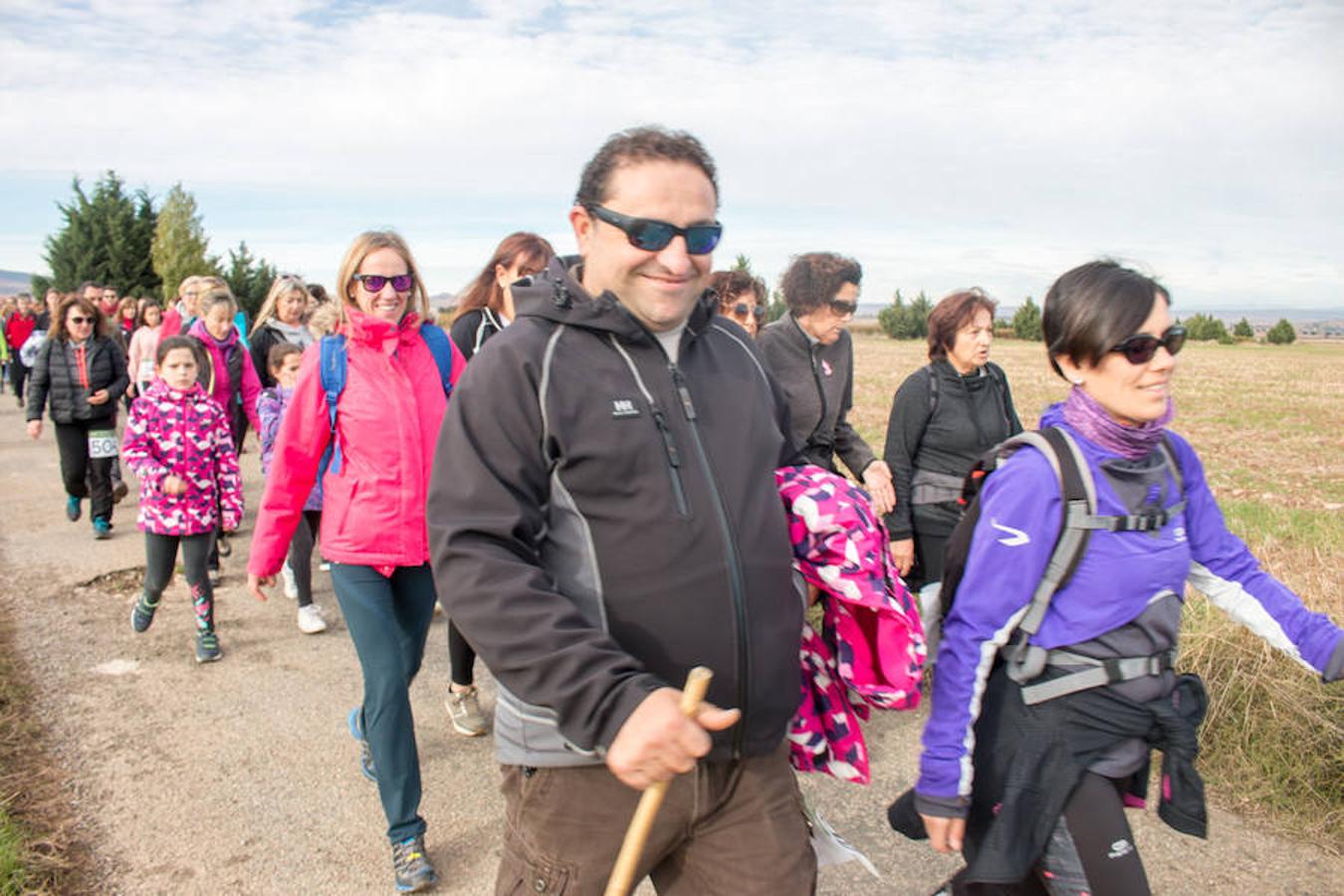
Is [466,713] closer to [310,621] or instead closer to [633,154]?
[310,621]

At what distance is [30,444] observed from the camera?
1338 centimetres

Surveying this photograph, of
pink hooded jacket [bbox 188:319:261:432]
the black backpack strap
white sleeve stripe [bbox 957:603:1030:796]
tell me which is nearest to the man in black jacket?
white sleeve stripe [bbox 957:603:1030:796]

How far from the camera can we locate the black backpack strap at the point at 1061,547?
223 centimetres

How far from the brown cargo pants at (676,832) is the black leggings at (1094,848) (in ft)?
1.89

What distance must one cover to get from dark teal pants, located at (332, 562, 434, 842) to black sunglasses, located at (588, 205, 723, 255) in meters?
1.95

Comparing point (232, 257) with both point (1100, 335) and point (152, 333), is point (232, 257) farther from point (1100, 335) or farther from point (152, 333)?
point (1100, 335)

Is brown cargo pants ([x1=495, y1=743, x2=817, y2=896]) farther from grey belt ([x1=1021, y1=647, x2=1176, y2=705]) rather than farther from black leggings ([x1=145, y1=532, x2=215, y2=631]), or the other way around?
black leggings ([x1=145, y1=532, x2=215, y2=631])

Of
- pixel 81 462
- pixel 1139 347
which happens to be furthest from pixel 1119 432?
pixel 81 462

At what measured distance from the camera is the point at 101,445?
858 cm

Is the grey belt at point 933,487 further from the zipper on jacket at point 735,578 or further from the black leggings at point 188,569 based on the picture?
the black leggings at point 188,569

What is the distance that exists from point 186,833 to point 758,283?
12.1ft

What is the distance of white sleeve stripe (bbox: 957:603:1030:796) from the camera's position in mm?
2266

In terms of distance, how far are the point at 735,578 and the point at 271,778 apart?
3042mm

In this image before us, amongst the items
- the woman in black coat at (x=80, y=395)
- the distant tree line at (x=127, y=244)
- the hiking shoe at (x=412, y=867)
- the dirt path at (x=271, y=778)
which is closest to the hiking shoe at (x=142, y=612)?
the dirt path at (x=271, y=778)
